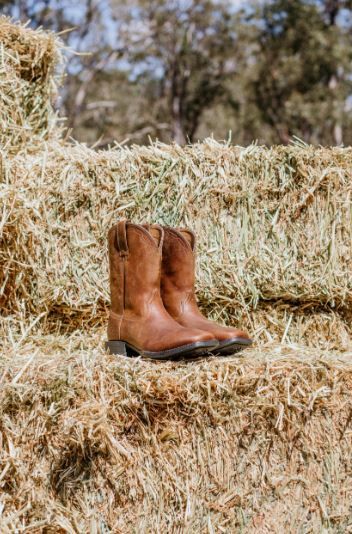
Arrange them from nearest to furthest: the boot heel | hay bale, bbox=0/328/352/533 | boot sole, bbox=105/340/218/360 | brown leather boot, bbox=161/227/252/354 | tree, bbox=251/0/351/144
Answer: hay bale, bbox=0/328/352/533
boot sole, bbox=105/340/218/360
the boot heel
brown leather boot, bbox=161/227/252/354
tree, bbox=251/0/351/144

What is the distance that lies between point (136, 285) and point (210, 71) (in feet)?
60.3

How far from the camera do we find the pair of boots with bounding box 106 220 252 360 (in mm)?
2127

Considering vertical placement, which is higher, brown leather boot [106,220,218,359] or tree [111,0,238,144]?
tree [111,0,238,144]

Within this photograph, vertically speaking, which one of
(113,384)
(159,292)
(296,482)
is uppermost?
(159,292)

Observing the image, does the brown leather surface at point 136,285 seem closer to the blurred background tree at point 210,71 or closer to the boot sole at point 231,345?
the boot sole at point 231,345

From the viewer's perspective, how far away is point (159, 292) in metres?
2.37

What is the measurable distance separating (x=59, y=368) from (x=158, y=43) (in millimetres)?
18443

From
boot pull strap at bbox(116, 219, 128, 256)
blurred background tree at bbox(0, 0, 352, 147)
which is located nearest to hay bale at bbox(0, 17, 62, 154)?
boot pull strap at bbox(116, 219, 128, 256)

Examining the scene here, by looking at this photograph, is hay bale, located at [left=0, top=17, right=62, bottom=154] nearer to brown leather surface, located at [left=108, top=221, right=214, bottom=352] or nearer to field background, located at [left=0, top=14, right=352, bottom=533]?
field background, located at [left=0, top=14, right=352, bottom=533]

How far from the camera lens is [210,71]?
19.7m

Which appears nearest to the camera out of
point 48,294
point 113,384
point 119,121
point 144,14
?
point 113,384

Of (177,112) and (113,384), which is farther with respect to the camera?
(177,112)

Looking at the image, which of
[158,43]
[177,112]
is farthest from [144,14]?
[177,112]

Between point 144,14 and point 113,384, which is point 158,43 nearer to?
point 144,14
